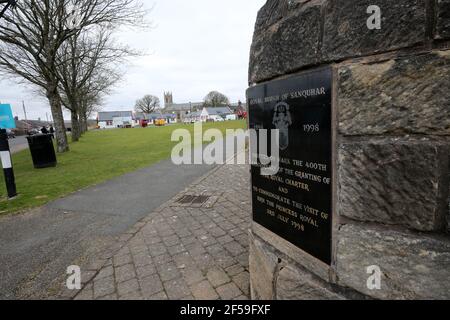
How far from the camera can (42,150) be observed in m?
10.9

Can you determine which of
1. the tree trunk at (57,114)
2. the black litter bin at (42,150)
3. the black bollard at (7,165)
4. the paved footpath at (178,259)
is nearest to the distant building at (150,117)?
the tree trunk at (57,114)

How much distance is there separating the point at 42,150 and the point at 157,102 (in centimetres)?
11182

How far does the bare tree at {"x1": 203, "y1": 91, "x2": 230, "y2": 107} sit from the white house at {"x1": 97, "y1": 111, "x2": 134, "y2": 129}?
31.4 metres

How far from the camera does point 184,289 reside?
2.81 meters

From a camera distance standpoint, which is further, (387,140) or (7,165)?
(7,165)

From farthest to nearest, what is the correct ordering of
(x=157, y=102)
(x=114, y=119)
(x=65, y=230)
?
(x=157, y=102) → (x=114, y=119) → (x=65, y=230)

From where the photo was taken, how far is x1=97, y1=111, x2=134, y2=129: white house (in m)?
96.8

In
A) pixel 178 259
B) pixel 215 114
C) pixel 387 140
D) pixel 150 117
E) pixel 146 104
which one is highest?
pixel 146 104

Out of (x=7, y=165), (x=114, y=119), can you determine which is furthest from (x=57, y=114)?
(x=114, y=119)

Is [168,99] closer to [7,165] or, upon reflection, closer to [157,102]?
[157,102]

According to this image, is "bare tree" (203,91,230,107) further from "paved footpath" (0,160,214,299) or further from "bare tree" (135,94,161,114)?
"paved footpath" (0,160,214,299)

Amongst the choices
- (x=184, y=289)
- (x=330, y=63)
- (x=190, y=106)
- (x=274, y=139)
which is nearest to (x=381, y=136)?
(x=330, y=63)

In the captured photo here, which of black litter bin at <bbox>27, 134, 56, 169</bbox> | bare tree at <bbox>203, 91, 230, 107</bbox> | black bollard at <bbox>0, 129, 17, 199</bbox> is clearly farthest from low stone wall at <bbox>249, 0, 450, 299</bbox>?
bare tree at <bbox>203, 91, 230, 107</bbox>

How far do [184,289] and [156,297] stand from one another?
29 cm
